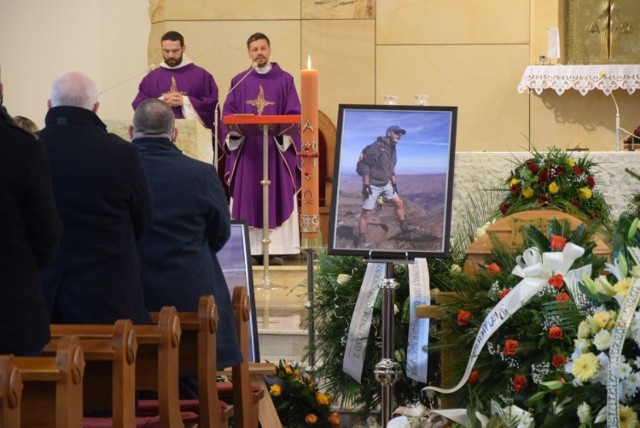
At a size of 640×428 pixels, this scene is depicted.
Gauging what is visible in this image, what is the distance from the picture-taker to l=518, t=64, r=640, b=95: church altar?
11406mm

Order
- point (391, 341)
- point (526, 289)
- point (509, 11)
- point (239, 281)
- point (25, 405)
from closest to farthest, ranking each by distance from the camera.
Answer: point (526, 289) → point (25, 405) → point (391, 341) → point (239, 281) → point (509, 11)

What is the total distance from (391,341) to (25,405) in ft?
5.29

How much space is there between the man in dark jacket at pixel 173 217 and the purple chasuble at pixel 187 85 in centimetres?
585

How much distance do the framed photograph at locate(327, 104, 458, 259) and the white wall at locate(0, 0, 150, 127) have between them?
25.4 ft

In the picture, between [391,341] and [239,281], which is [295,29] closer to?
[239,281]

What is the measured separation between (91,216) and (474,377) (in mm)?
1730

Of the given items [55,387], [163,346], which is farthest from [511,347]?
[163,346]

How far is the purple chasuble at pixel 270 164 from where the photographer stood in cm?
1055

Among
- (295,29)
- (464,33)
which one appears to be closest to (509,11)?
(464,33)

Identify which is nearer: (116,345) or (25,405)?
(25,405)

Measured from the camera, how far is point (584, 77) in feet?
37.6

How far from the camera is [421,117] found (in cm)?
459

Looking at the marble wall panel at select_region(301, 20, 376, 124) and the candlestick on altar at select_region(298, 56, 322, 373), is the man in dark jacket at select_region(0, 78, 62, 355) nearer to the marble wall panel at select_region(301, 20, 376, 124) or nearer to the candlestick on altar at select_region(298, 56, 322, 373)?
the candlestick on altar at select_region(298, 56, 322, 373)

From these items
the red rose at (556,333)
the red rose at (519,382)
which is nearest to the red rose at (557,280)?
the red rose at (556,333)
